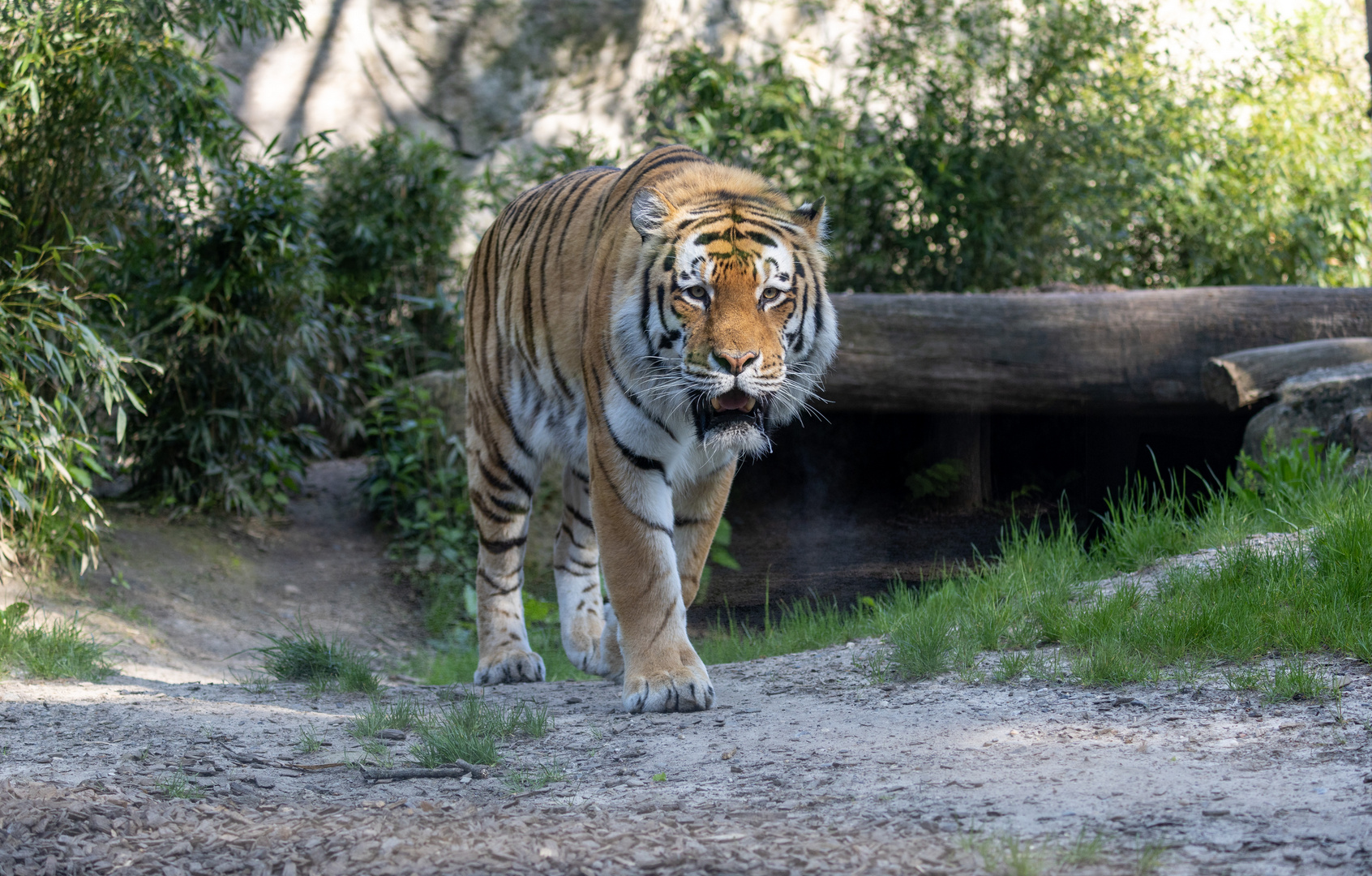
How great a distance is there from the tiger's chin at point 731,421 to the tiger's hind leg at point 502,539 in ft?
3.98

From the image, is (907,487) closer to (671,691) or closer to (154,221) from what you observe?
(671,691)

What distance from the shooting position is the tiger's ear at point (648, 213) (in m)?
3.10

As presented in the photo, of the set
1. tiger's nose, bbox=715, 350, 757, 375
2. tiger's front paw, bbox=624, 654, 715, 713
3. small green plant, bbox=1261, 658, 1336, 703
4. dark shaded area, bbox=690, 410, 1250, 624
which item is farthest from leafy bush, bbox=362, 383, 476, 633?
small green plant, bbox=1261, 658, 1336, 703

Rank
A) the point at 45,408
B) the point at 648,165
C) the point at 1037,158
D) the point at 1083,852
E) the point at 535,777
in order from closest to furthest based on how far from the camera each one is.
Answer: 1. the point at 1083,852
2. the point at 535,777
3. the point at 648,165
4. the point at 45,408
5. the point at 1037,158

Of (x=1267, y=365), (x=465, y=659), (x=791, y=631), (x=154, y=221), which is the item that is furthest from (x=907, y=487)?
(x=154, y=221)

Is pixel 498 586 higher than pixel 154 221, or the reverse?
pixel 154 221

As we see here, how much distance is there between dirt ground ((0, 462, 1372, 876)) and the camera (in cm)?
174

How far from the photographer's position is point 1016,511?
4570 mm

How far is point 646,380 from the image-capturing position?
3074mm

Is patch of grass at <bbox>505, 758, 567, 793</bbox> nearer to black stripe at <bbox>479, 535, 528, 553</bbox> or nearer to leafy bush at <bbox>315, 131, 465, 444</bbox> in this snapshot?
black stripe at <bbox>479, 535, 528, 553</bbox>

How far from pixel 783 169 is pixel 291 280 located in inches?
140

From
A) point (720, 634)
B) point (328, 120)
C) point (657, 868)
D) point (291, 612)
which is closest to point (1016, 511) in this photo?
point (720, 634)

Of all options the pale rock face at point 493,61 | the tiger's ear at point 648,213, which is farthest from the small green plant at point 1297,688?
the pale rock face at point 493,61

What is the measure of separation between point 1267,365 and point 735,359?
9.39 ft
